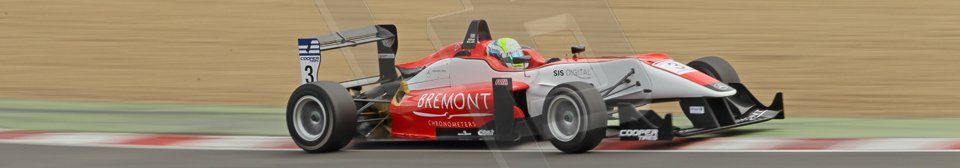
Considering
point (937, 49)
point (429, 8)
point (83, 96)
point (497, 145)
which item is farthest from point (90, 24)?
point (497, 145)

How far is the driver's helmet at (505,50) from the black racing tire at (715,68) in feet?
4.46

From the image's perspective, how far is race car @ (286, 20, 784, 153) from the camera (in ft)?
34.4

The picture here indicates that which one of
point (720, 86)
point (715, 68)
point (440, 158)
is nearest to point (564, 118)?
point (440, 158)

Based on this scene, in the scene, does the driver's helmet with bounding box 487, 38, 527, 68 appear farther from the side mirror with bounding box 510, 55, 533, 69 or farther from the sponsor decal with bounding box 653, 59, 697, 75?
the sponsor decal with bounding box 653, 59, 697, 75

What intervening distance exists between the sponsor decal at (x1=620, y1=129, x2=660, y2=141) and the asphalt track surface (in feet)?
0.34

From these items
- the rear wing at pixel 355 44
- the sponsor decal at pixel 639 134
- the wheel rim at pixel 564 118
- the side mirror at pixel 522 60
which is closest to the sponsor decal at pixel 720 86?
the sponsor decal at pixel 639 134

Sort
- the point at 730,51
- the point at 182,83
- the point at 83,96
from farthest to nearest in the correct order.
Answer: the point at 730,51 → the point at 182,83 → the point at 83,96

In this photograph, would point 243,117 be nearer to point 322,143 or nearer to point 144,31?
point 322,143

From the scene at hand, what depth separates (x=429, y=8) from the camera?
78.3ft

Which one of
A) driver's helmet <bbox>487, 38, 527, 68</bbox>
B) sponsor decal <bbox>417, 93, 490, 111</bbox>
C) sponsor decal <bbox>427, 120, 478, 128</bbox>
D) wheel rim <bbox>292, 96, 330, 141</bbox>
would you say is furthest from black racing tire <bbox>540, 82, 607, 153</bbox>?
wheel rim <bbox>292, 96, 330, 141</bbox>

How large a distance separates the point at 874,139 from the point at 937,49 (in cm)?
779

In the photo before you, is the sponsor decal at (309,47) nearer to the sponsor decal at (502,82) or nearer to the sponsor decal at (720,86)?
the sponsor decal at (502,82)

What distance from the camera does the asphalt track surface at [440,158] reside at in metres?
9.78

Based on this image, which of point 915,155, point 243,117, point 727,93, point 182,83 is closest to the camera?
point 915,155
